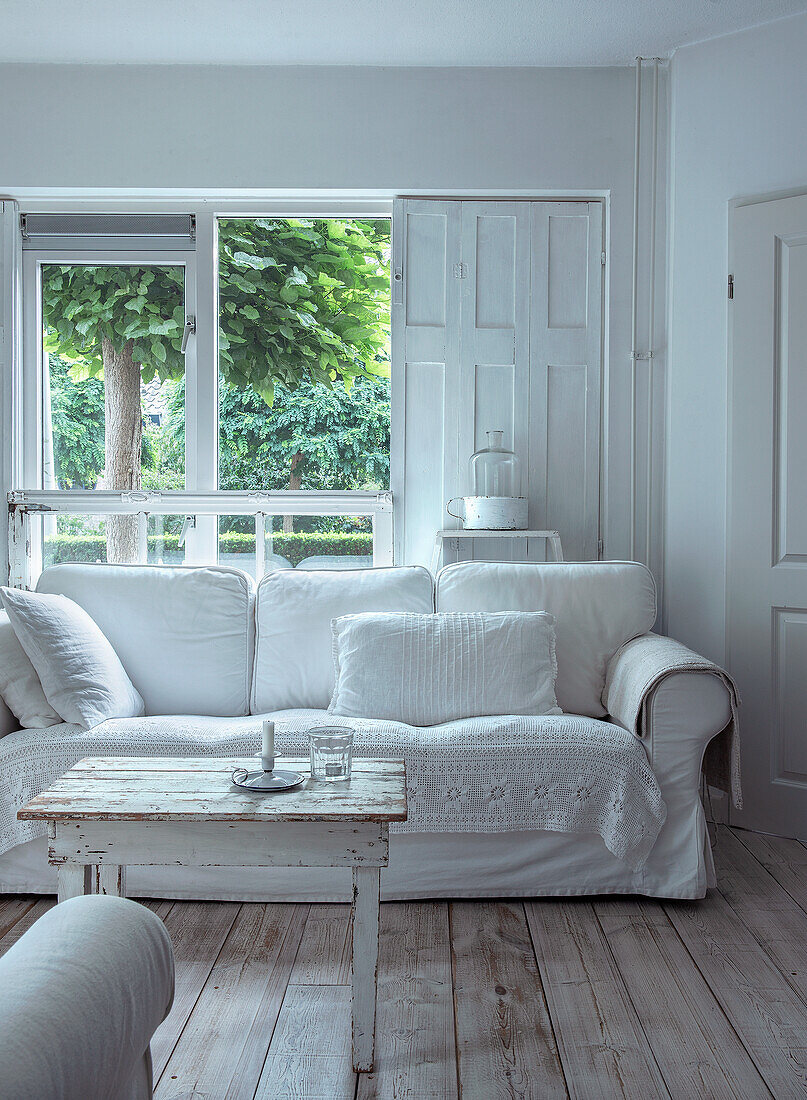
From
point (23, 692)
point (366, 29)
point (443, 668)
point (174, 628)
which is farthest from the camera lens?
point (366, 29)

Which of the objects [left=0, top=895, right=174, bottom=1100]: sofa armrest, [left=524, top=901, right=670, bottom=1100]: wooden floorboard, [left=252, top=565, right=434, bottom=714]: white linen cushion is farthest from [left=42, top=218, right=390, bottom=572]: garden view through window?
[left=0, top=895, right=174, bottom=1100]: sofa armrest

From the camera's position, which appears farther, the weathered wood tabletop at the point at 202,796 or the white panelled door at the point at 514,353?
the white panelled door at the point at 514,353

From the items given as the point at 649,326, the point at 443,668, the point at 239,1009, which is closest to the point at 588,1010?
the point at 239,1009

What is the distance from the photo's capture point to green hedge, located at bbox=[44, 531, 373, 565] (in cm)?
355

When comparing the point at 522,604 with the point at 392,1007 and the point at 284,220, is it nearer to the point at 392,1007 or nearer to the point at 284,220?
the point at 392,1007

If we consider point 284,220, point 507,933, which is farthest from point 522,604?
point 284,220

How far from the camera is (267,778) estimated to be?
5.75ft

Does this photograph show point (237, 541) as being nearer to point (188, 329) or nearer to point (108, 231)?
point (188, 329)

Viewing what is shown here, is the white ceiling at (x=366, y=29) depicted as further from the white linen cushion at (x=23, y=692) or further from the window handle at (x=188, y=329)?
the white linen cushion at (x=23, y=692)

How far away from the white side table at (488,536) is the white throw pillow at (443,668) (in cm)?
62

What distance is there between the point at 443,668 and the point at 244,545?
1.26 m

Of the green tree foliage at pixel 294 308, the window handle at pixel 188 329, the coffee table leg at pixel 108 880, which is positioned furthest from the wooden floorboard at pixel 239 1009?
the window handle at pixel 188 329

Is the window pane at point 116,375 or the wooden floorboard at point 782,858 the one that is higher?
the window pane at point 116,375

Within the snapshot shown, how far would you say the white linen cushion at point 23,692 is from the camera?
2.47m
